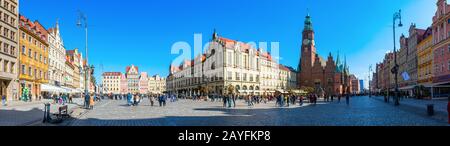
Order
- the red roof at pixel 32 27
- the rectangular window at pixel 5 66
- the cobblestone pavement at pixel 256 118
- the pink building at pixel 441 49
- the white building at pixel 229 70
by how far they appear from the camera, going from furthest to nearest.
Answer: the white building at pixel 229 70 < the red roof at pixel 32 27 < the pink building at pixel 441 49 < the rectangular window at pixel 5 66 < the cobblestone pavement at pixel 256 118

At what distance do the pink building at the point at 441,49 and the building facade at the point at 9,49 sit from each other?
185 feet

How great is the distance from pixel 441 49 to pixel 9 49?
198ft

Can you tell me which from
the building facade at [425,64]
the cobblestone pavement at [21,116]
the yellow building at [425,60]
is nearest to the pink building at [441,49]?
the building facade at [425,64]

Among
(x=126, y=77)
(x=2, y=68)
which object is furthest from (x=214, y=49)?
(x=126, y=77)

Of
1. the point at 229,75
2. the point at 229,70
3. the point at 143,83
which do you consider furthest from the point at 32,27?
the point at 143,83

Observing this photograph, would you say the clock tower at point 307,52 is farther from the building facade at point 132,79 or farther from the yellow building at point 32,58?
the building facade at point 132,79

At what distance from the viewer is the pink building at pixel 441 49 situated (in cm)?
4469

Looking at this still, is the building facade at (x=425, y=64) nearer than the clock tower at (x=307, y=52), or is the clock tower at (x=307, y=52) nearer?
the building facade at (x=425, y=64)

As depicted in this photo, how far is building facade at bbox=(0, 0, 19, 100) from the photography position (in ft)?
140

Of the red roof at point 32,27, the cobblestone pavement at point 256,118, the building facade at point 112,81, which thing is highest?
the red roof at point 32,27

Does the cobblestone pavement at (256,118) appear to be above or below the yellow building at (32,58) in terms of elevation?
below
